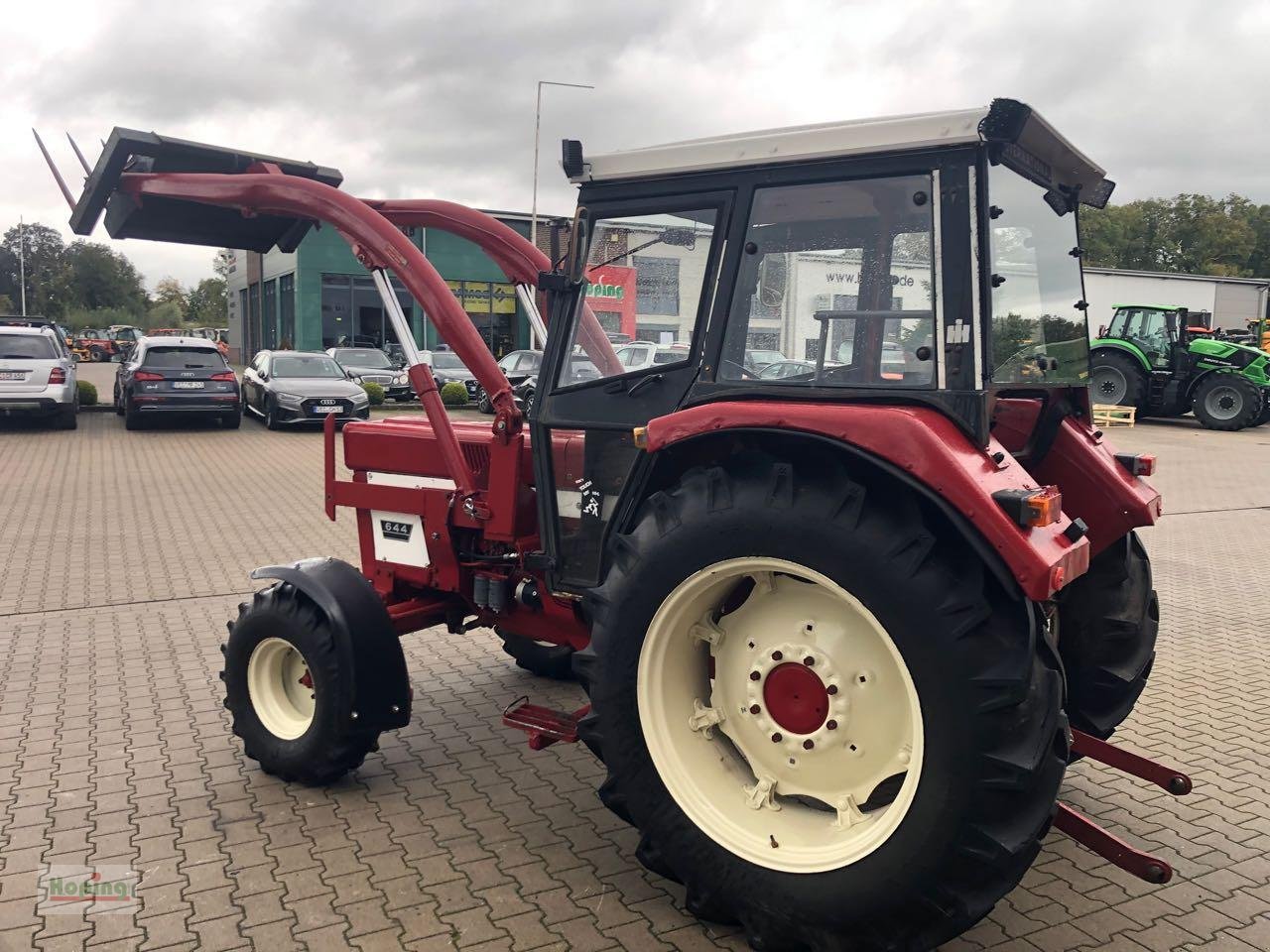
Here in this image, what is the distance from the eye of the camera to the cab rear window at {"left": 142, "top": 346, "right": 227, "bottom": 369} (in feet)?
57.3

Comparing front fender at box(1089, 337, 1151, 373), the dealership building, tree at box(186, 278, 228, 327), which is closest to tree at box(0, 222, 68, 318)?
tree at box(186, 278, 228, 327)

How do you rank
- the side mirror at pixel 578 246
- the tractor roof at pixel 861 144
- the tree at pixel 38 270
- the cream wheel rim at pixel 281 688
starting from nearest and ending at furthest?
the tractor roof at pixel 861 144, the side mirror at pixel 578 246, the cream wheel rim at pixel 281 688, the tree at pixel 38 270

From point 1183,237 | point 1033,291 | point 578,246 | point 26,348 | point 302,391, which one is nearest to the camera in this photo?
point 1033,291

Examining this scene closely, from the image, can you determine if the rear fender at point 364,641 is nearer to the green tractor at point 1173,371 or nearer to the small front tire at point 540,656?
the small front tire at point 540,656

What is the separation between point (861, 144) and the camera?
118 inches

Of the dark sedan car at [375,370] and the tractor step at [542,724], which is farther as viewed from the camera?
the dark sedan car at [375,370]

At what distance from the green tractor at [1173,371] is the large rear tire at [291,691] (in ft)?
67.3

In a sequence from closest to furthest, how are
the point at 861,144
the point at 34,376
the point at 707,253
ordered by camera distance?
the point at 861,144
the point at 707,253
the point at 34,376

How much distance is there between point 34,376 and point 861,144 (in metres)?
16.6

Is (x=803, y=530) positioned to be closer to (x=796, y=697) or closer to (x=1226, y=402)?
(x=796, y=697)

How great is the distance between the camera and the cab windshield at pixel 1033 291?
3186 millimetres

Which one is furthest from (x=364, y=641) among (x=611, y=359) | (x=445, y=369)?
(x=445, y=369)

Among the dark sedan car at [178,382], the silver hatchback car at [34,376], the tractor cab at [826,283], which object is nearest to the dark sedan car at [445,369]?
the dark sedan car at [178,382]

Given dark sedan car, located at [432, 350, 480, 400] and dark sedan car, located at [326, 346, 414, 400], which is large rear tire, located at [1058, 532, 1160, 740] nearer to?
dark sedan car, located at [432, 350, 480, 400]
